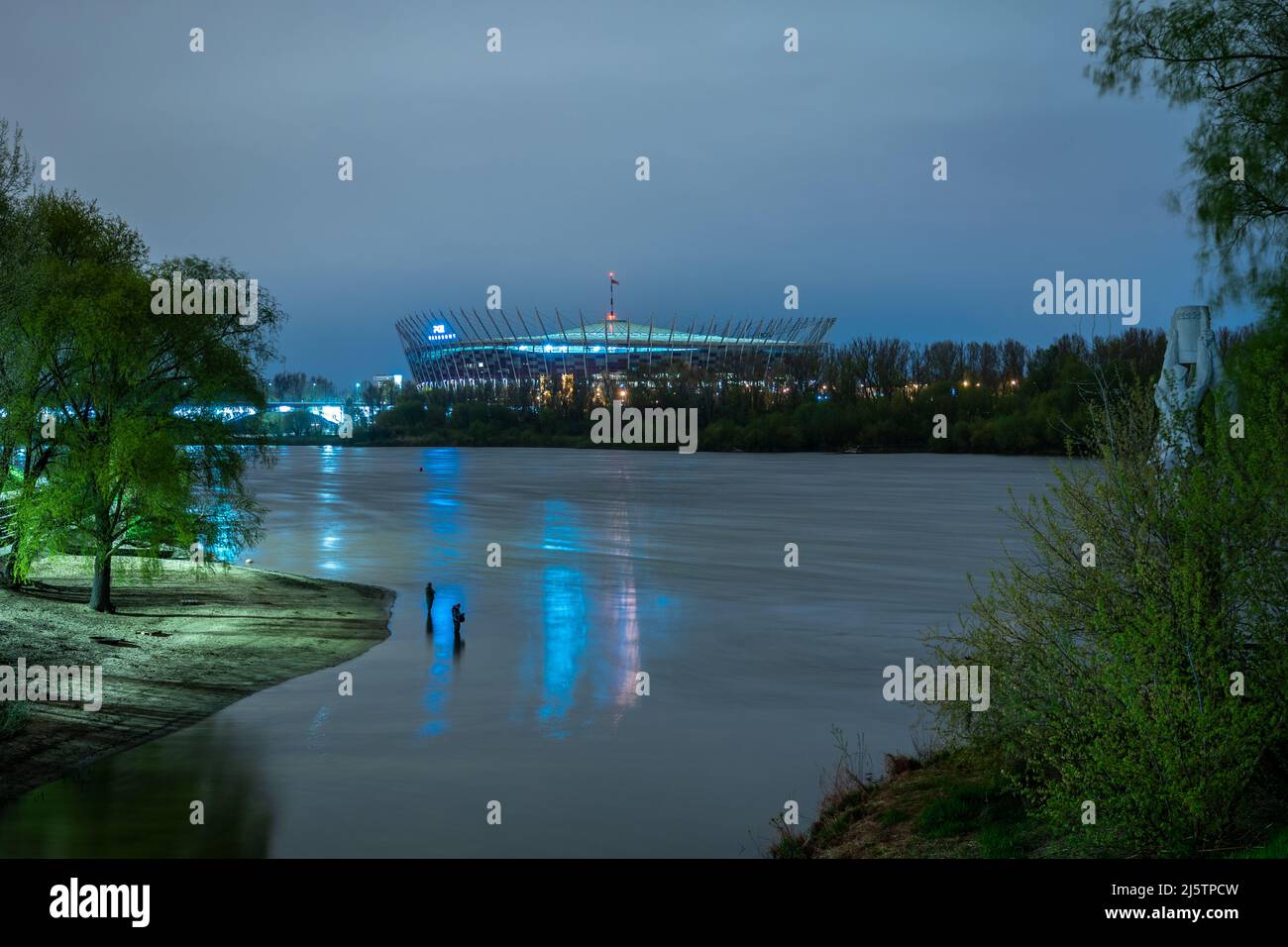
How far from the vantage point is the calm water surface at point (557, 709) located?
546 inches

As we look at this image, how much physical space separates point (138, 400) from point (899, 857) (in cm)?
1929

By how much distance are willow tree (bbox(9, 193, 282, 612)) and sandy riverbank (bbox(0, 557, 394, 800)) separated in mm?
1431

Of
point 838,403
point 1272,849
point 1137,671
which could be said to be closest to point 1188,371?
point 1137,671

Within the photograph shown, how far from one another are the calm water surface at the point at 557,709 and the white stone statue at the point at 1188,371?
6301 mm

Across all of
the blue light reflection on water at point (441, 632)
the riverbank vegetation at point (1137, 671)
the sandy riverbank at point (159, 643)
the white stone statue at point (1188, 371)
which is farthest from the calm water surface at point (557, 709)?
the white stone statue at point (1188, 371)

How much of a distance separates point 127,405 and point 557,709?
11.4 meters

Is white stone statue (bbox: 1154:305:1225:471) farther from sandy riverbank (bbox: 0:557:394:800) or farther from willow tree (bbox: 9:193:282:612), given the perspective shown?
willow tree (bbox: 9:193:282:612)

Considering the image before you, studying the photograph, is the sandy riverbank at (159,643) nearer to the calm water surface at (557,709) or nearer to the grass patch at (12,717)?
the grass patch at (12,717)

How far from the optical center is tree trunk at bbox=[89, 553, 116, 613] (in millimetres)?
23953

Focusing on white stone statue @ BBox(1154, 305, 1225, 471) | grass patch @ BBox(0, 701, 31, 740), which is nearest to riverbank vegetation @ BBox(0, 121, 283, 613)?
grass patch @ BBox(0, 701, 31, 740)
